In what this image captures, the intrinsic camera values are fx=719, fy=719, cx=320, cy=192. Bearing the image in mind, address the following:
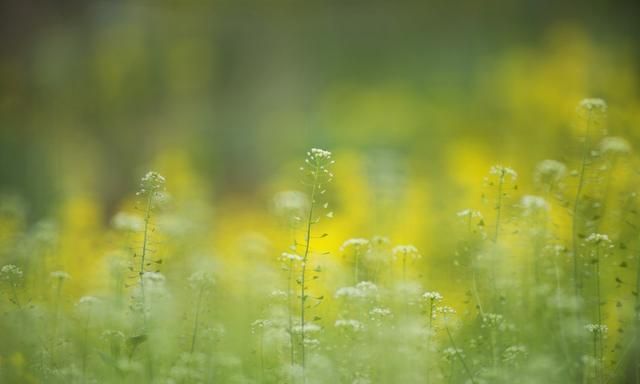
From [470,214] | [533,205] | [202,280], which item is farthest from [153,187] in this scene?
[533,205]

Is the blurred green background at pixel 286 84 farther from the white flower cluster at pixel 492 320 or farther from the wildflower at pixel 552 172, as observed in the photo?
the white flower cluster at pixel 492 320

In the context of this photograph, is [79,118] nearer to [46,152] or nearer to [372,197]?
[46,152]

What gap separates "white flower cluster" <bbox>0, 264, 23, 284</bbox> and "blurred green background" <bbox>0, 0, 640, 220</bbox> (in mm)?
1213

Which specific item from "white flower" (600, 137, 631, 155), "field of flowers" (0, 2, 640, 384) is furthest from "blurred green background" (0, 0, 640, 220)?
"white flower" (600, 137, 631, 155)

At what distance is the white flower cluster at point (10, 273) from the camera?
1862 mm

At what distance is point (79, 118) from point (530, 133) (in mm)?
2121

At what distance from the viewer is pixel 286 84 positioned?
3.86 metres

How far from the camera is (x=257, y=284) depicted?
2.03 m

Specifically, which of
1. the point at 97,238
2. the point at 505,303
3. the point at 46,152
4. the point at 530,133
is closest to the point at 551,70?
the point at 530,133

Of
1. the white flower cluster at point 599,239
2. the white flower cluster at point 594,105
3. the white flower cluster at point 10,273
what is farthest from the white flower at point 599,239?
the white flower cluster at point 10,273

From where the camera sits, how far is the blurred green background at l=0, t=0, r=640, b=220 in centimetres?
307

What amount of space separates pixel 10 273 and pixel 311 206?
2.73ft

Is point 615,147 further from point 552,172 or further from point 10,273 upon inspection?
point 10,273

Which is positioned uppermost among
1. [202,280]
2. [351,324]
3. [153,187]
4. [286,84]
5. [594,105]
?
[286,84]
